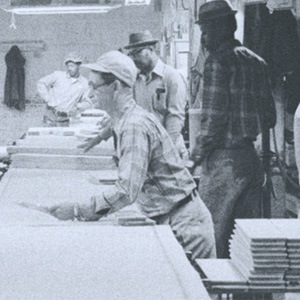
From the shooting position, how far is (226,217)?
16.1 feet

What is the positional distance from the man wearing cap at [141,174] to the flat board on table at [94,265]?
18cm

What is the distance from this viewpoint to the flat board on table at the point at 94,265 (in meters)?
2.21

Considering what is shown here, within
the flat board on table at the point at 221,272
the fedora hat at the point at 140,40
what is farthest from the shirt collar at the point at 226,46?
A: the flat board on table at the point at 221,272

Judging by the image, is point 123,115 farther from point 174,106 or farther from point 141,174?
point 174,106

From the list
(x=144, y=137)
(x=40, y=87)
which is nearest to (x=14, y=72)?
(x=40, y=87)

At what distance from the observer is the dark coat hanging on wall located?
48.5 ft

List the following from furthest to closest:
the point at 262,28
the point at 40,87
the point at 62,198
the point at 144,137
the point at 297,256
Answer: the point at 40,87 → the point at 262,28 → the point at 62,198 → the point at 144,137 → the point at 297,256

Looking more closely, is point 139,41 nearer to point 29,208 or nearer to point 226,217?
point 226,217

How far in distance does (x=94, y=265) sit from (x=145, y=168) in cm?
90

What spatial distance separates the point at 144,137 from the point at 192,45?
4.43 metres

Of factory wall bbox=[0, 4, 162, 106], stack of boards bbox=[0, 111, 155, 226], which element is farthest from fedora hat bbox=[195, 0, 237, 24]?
factory wall bbox=[0, 4, 162, 106]

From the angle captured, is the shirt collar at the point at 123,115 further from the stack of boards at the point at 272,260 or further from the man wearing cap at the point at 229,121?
the man wearing cap at the point at 229,121

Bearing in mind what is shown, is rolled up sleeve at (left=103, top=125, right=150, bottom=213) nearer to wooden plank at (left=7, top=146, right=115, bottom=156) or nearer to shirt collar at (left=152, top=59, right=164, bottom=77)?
wooden plank at (left=7, top=146, right=115, bottom=156)

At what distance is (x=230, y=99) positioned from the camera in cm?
487
